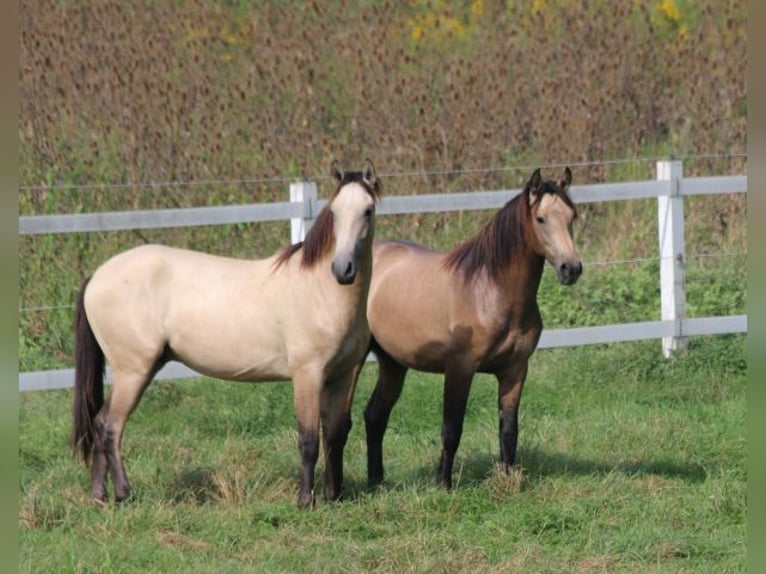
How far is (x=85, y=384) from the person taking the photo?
21.4ft

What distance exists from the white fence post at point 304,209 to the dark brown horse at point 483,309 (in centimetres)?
212

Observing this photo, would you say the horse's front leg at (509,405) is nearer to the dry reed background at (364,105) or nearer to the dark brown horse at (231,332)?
the dark brown horse at (231,332)

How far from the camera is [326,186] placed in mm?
12070

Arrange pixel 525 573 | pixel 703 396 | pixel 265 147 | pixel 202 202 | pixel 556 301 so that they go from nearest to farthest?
pixel 525 573 < pixel 703 396 < pixel 556 301 < pixel 202 202 < pixel 265 147

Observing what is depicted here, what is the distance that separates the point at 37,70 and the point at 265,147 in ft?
7.39

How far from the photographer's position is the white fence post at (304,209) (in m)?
9.05

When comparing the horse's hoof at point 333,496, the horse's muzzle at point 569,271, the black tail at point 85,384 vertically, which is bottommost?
the horse's hoof at point 333,496

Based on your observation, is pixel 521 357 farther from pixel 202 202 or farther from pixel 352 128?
pixel 352 128

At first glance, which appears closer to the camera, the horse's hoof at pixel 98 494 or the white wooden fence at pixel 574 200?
the horse's hoof at pixel 98 494

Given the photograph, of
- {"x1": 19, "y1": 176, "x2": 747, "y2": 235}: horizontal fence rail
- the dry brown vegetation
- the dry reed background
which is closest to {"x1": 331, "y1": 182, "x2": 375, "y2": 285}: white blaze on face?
{"x1": 19, "y1": 176, "x2": 747, "y2": 235}: horizontal fence rail

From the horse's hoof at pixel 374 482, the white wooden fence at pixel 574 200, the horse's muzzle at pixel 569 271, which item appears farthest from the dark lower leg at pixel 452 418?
the white wooden fence at pixel 574 200

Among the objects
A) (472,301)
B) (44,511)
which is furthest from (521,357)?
(44,511)

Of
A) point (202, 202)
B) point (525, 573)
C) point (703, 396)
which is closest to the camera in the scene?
point (525, 573)

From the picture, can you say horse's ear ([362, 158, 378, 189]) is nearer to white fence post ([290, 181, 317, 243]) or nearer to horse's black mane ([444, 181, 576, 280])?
horse's black mane ([444, 181, 576, 280])
